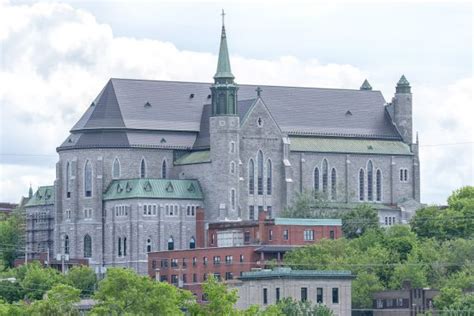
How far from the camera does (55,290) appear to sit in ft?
636

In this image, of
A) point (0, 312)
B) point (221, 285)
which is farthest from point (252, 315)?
point (0, 312)

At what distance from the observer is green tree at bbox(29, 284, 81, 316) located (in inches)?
7352

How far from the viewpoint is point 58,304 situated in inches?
7416

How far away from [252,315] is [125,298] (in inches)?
442

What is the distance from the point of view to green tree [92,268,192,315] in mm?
193125

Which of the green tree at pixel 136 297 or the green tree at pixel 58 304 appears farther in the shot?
the green tree at pixel 136 297

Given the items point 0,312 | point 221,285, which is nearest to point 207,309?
point 221,285

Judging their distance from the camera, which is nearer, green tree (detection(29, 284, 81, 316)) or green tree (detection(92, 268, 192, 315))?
green tree (detection(29, 284, 81, 316))

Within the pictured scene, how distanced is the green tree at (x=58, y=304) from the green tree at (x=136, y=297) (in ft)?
6.07

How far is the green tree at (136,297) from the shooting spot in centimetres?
19312

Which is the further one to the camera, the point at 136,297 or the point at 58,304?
the point at 136,297

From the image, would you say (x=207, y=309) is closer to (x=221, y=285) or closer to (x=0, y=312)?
(x=221, y=285)

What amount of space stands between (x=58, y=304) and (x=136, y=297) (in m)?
9.41

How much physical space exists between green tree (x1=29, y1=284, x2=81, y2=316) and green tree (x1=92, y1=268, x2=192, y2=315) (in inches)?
72.8
